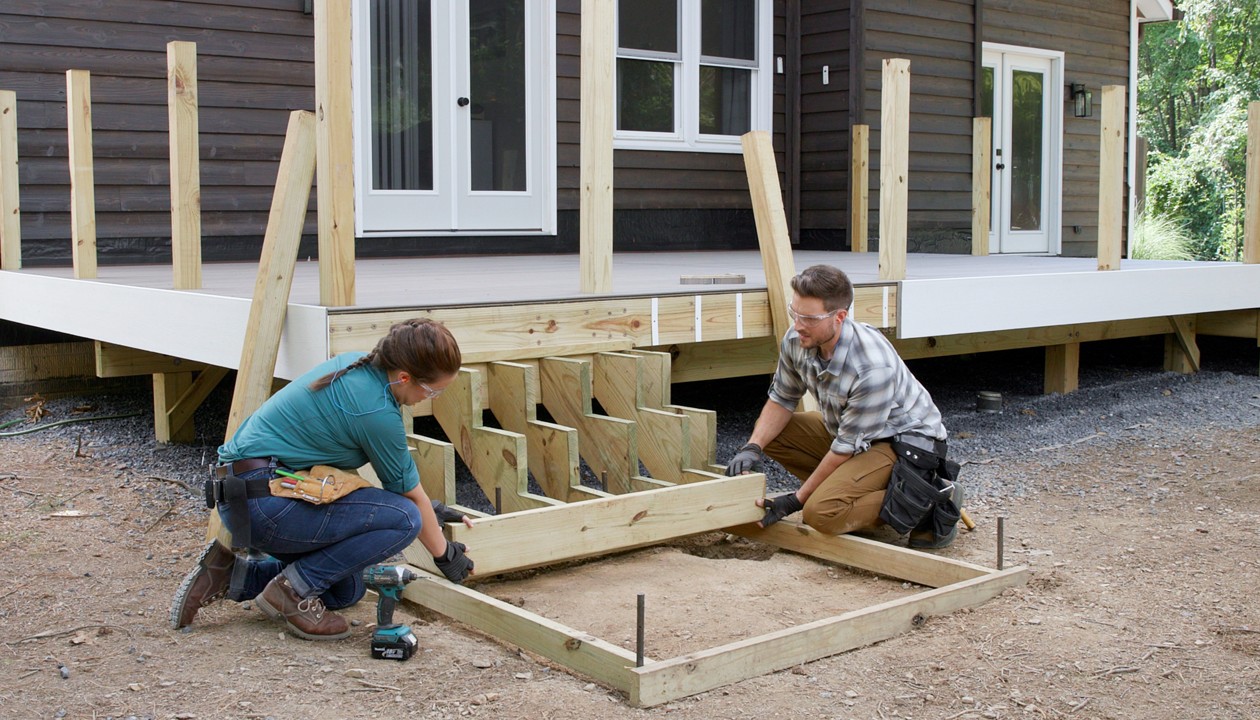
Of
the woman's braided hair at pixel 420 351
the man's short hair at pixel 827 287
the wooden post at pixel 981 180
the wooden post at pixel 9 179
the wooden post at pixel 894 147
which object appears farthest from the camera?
the wooden post at pixel 981 180

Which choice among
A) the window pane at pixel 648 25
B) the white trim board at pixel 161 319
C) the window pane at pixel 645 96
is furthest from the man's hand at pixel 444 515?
the window pane at pixel 648 25

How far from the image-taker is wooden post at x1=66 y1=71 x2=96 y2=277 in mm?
5434

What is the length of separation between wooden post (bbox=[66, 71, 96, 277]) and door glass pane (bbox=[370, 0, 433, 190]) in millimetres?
2571

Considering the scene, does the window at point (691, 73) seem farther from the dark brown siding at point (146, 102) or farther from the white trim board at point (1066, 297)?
the white trim board at point (1066, 297)

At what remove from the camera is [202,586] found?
3.26 metres

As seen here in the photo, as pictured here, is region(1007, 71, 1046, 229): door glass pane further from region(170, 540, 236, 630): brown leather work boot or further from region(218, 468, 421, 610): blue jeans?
region(170, 540, 236, 630): brown leather work boot

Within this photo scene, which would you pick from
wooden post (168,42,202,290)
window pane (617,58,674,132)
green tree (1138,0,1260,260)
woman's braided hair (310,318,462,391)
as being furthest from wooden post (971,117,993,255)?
green tree (1138,0,1260,260)

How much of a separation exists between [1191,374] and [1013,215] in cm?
342

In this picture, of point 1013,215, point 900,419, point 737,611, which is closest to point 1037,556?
point 900,419

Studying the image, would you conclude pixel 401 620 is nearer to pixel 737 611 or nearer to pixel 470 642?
pixel 470 642

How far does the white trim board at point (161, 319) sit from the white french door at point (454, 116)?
2328mm

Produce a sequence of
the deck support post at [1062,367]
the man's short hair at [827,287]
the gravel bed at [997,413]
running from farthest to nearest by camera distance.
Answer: the deck support post at [1062,367] → the gravel bed at [997,413] → the man's short hair at [827,287]

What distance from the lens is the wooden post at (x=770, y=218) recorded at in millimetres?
5047

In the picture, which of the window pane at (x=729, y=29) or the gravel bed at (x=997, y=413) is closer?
the gravel bed at (x=997, y=413)
